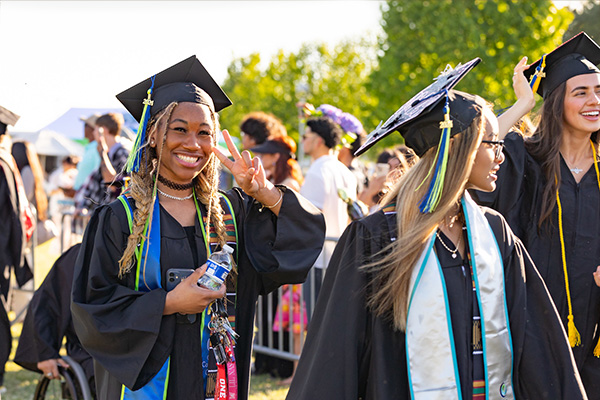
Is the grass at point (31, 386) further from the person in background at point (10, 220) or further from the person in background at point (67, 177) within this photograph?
the person in background at point (67, 177)

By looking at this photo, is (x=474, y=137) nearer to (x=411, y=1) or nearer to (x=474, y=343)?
(x=474, y=343)

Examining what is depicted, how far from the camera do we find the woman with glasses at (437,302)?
2834 millimetres

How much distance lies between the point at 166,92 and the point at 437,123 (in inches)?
49.7

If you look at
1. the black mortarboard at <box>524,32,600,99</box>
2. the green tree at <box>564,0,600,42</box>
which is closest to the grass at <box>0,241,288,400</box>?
the black mortarboard at <box>524,32,600,99</box>

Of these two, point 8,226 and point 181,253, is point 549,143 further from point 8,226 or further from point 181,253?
point 8,226

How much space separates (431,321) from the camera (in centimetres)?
285

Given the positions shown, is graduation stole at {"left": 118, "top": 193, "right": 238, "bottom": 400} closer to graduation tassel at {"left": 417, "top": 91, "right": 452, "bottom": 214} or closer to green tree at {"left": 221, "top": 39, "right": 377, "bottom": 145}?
graduation tassel at {"left": 417, "top": 91, "right": 452, "bottom": 214}

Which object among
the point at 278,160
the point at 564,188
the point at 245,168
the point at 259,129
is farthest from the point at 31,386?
the point at 564,188

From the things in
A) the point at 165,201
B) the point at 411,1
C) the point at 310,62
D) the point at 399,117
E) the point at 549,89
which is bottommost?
the point at 165,201

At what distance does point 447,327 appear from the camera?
2848 millimetres

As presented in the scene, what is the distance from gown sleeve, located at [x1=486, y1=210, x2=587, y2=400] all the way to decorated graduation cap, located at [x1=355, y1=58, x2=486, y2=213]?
376mm

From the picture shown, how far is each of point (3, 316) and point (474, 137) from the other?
4.03 m

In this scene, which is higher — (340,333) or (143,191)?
(143,191)

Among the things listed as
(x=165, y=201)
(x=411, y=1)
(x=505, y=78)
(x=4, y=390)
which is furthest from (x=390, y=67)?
(x=165, y=201)
